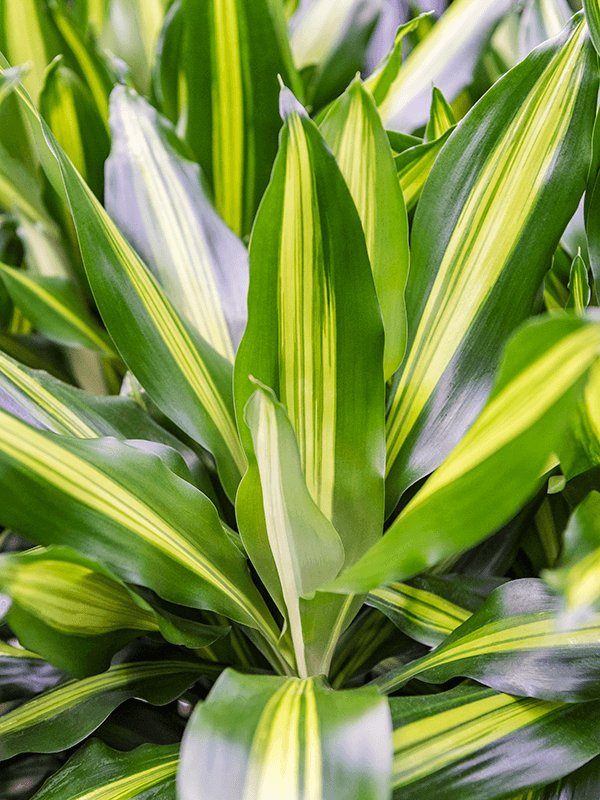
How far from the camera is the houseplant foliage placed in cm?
32

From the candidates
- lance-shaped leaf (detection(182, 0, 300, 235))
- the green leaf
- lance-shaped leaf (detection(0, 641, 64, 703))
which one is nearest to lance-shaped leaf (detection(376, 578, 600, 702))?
lance-shaped leaf (detection(0, 641, 64, 703))

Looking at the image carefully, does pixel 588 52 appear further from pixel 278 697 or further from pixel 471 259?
pixel 278 697

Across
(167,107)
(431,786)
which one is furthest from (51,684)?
(167,107)

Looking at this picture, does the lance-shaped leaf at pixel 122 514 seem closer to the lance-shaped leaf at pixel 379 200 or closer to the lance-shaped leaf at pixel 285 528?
the lance-shaped leaf at pixel 285 528

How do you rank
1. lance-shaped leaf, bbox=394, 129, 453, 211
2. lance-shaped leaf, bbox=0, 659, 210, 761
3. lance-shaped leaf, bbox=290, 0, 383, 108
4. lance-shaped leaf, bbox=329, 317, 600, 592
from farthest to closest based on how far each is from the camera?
lance-shaped leaf, bbox=290, 0, 383, 108
lance-shaped leaf, bbox=394, 129, 453, 211
lance-shaped leaf, bbox=0, 659, 210, 761
lance-shaped leaf, bbox=329, 317, 600, 592

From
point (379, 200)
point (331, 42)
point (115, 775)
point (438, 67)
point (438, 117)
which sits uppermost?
point (331, 42)

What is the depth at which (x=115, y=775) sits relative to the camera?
44 cm

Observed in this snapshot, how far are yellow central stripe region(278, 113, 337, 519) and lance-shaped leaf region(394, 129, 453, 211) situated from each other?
165 millimetres

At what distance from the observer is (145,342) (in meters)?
0.51

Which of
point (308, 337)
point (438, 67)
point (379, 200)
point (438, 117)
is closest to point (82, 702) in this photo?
point (308, 337)

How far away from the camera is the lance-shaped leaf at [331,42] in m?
0.81

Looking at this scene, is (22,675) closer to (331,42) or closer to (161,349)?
(161,349)

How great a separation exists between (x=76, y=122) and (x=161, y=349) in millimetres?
307

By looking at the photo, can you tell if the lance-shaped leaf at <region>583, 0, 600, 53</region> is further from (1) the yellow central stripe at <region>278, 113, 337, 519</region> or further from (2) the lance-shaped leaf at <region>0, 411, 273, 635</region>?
(2) the lance-shaped leaf at <region>0, 411, 273, 635</region>
